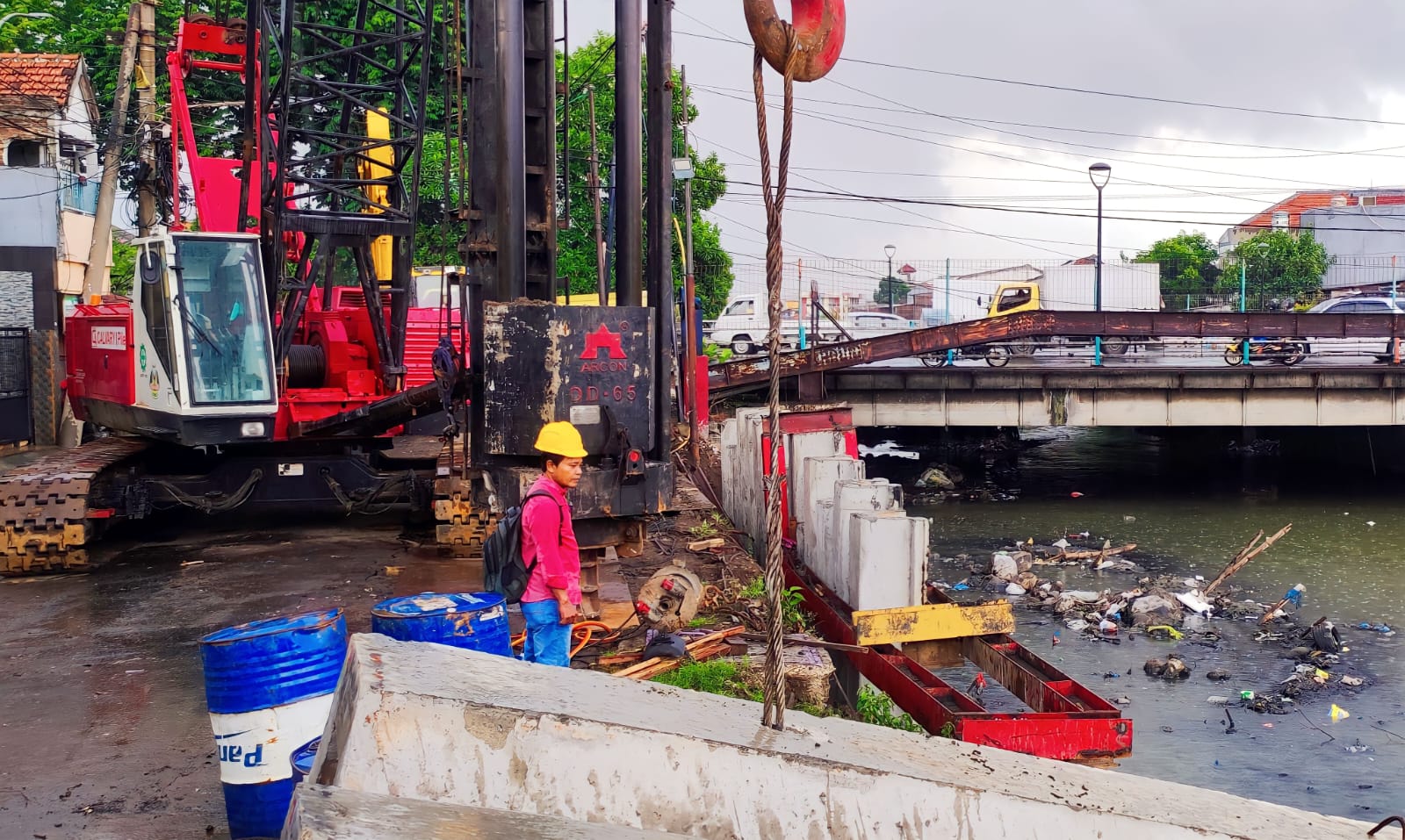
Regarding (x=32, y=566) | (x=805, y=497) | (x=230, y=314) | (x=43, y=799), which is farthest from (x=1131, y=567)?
(x=43, y=799)

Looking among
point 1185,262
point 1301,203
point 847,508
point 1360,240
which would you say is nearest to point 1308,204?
point 1301,203

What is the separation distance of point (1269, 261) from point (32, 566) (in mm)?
49015

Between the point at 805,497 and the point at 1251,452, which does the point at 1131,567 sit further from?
the point at 1251,452

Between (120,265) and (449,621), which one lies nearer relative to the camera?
(449,621)

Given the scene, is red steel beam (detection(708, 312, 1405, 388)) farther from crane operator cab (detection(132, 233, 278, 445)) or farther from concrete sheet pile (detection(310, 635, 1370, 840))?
concrete sheet pile (detection(310, 635, 1370, 840))

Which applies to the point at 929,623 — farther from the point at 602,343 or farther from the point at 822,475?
the point at 602,343

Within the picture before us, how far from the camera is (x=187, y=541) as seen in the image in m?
12.7

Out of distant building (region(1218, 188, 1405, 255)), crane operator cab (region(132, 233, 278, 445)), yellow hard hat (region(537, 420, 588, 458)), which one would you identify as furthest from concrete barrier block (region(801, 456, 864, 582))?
distant building (region(1218, 188, 1405, 255))

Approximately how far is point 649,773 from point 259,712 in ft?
6.78

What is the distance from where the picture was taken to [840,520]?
35.3 ft

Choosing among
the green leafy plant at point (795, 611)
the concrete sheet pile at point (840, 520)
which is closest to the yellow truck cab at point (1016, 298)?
the concrete sheet pile at point (840, 520)

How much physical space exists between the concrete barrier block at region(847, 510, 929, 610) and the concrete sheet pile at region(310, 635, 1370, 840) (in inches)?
235

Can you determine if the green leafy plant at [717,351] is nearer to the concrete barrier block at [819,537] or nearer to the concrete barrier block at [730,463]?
the concrete barrier block at [730,463]

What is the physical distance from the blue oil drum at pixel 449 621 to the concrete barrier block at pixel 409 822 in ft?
6.09
